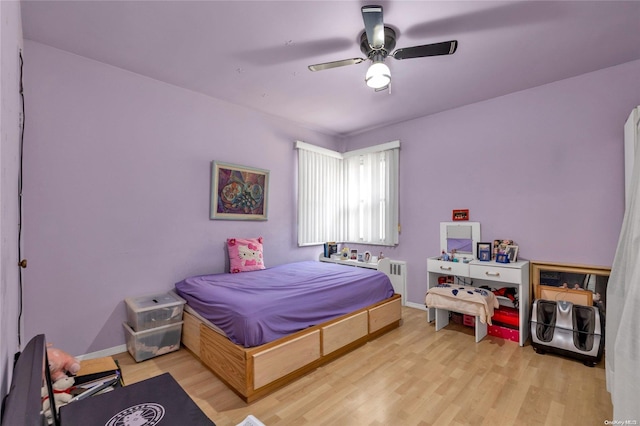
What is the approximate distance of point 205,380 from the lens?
7.32 feet

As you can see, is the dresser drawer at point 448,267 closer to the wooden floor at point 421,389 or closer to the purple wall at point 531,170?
the purple wall at point 531,170

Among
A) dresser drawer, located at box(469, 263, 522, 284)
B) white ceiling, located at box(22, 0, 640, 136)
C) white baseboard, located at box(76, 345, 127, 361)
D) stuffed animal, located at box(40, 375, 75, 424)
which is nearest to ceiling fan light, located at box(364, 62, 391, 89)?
white ceiling, located at box(22, 0, 640, 136)

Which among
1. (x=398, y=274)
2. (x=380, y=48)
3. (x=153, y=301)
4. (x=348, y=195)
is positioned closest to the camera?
(x=380, y=48)

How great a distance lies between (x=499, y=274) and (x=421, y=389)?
62.5 inches

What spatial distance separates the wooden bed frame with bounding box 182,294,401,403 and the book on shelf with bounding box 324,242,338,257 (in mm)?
1580

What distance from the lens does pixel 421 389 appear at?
82.9 inches

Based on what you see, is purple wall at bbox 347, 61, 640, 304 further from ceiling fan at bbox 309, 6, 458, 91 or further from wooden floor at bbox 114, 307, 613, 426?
ceiling fan at bbox 309, 6, 458, 91

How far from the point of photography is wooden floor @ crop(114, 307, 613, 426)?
1816 millimetres

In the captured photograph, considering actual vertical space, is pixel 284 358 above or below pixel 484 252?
below

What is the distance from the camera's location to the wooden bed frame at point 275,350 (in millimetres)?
1969

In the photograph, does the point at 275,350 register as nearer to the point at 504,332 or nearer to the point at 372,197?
the point at 504,332

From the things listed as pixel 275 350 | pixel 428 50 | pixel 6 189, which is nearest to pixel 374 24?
pixel 428 50

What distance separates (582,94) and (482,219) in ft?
5.18

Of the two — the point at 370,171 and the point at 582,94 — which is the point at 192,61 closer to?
the point at 370,171
